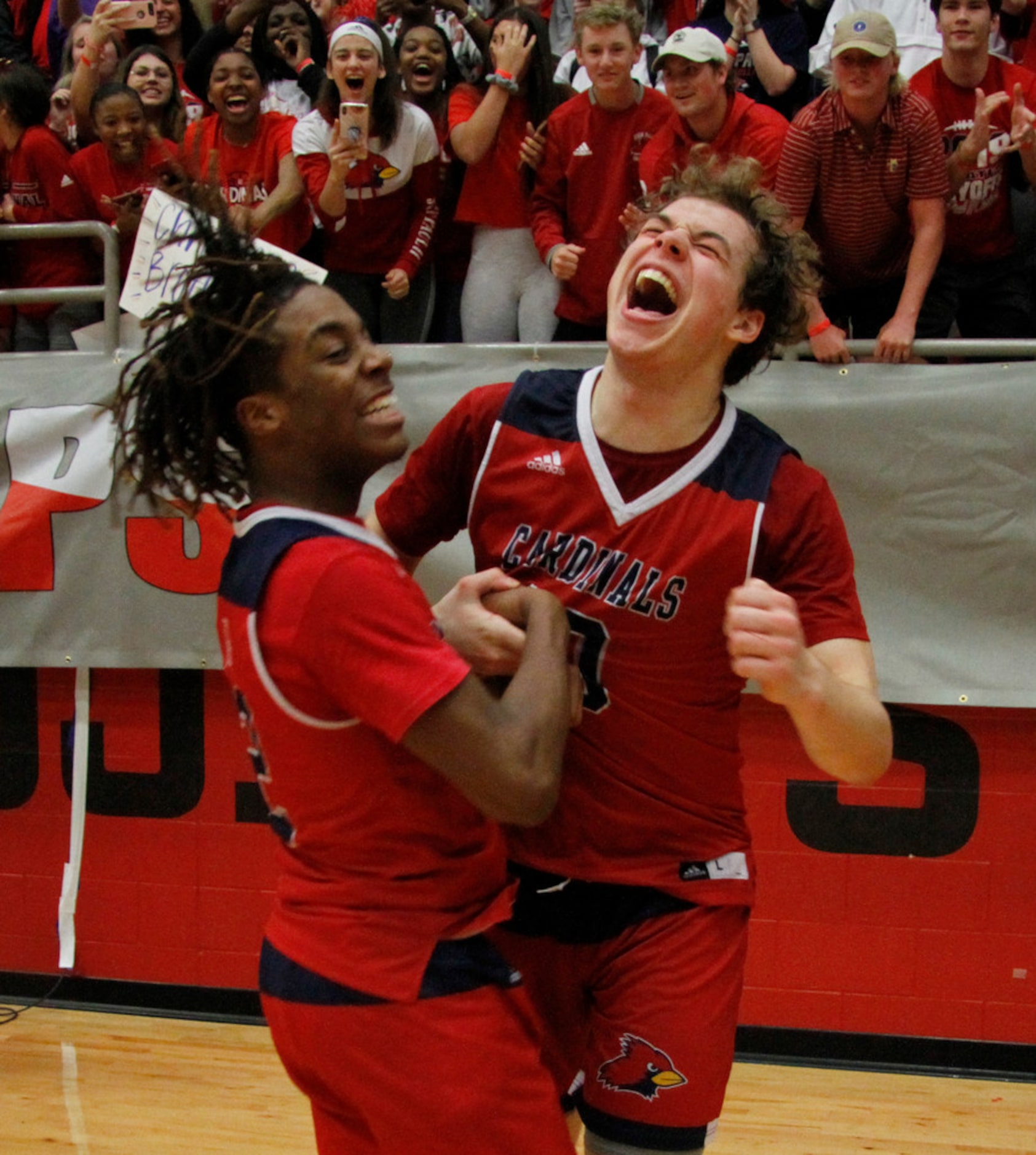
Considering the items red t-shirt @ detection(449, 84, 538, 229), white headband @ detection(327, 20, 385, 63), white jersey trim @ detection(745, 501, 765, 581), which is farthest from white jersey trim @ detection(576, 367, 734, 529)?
white headband @ detection(327, 20, 385, 63)

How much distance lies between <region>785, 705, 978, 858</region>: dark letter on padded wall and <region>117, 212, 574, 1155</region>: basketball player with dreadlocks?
2959 millimetres

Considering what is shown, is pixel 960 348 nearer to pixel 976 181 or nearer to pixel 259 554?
pixel 976 181

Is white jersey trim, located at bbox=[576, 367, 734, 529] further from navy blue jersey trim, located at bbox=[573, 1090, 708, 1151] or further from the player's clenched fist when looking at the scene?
navy blue jersey trim, located at bbox=[573, 1090, 708, 1151]

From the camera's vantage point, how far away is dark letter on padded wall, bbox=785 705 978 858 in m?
4.59

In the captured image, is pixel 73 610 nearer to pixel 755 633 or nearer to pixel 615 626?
pixel 615 626

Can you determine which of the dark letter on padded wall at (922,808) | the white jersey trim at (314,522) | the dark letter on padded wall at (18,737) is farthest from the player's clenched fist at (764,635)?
the dark letter on padded wall at (18,737)

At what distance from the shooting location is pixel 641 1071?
2096 mm

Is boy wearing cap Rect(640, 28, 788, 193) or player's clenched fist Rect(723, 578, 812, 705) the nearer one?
player's clenched fist Rect(723, 578, 812, 705)

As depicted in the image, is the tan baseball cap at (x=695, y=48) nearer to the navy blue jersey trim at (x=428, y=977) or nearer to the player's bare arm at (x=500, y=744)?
the player's bare arm at (x=500, y=744)

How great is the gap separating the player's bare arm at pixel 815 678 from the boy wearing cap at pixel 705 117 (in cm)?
283

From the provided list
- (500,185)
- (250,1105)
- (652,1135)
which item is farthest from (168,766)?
(652,1135)

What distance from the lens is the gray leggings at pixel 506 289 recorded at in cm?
502

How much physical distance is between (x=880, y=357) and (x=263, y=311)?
2.94 metres

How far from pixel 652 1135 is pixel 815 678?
31.4 inches
